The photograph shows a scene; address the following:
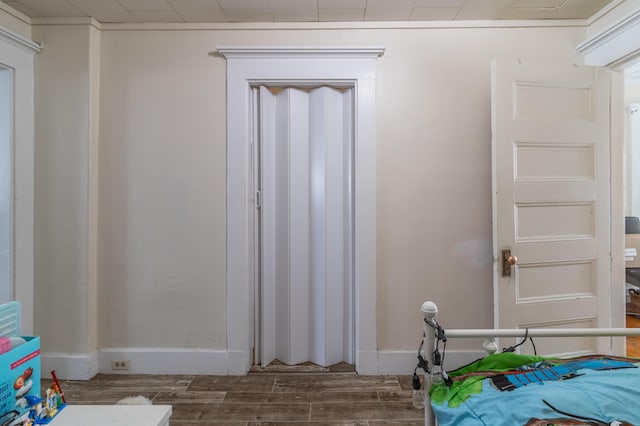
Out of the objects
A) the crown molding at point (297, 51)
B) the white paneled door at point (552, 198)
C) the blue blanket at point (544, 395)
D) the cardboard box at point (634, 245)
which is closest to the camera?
the blue blanket at point (544, 395)

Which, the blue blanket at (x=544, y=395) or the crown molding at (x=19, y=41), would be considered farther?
the crown molding at (x=19, y=41)

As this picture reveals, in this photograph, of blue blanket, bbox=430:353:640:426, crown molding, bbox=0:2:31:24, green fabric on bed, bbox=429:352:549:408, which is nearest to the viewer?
blue blanket, bbox=430:353:640:426

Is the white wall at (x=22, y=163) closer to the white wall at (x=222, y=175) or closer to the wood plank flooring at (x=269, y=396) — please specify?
the white wall at (x=222, y=175)

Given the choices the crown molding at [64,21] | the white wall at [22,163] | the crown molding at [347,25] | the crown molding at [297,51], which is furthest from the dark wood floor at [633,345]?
the crown molding at [64,21]

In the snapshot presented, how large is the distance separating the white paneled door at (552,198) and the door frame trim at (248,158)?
2.54ft

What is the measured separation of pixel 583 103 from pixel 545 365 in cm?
172

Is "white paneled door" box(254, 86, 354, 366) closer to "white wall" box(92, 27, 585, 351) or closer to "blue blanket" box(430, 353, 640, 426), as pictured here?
"white wall" box(92, 27, 585, 351)

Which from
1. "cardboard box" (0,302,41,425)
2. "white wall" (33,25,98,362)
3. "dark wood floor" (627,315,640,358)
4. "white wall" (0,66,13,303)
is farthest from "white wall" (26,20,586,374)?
"cardboard box" (0,302,41,425)

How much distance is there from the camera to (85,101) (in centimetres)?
228

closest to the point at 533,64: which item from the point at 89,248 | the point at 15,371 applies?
the point at 15,371

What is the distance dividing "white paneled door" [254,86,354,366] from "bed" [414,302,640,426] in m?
1.37

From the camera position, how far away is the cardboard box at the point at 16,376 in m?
0.81

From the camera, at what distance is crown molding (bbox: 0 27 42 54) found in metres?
2.06

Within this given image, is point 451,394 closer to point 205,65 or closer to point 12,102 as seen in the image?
point 205,65
